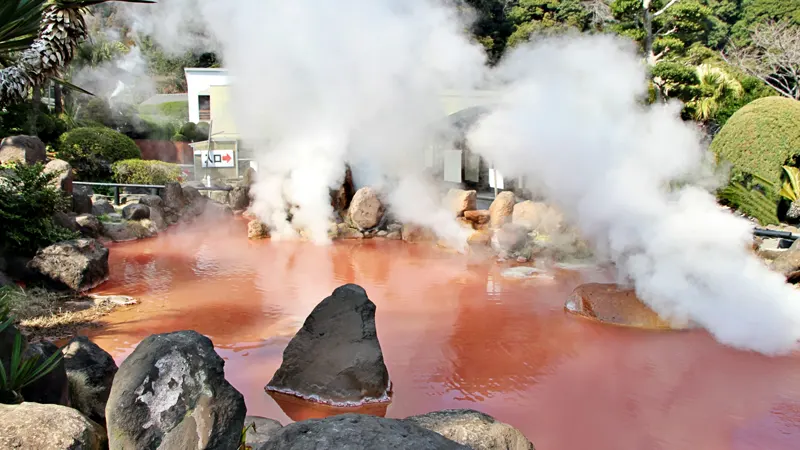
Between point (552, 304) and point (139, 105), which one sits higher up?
point (139, 105)

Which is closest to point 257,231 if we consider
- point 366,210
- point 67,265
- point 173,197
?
point 366,210

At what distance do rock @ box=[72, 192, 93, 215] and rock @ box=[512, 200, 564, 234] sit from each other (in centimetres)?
818

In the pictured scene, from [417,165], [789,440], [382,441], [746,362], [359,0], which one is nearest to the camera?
[382,441]

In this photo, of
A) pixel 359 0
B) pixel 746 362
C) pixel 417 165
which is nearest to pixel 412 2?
pixel 359 0

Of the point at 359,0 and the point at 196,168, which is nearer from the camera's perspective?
the point at 359,0

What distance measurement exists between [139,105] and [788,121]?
33065mm

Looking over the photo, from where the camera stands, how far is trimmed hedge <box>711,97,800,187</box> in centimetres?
1427

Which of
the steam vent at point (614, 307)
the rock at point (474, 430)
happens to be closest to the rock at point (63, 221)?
the steam vent at point (614, 307)

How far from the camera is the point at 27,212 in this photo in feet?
28.0

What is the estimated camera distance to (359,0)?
1409 cm

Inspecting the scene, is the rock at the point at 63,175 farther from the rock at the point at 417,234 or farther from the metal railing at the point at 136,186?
the rock at the point at 417,234

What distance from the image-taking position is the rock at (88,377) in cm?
404

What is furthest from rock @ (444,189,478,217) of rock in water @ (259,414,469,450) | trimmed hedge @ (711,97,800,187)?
rock in water @ (259,414,469,450)

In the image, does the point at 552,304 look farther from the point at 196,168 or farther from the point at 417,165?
the point at 196,168
